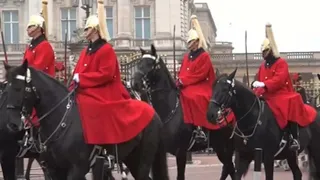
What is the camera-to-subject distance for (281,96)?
1148cm

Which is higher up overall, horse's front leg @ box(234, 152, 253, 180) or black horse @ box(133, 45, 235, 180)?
black horse @ box(133, 45, 235, 180)

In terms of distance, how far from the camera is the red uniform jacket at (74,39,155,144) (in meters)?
8.23

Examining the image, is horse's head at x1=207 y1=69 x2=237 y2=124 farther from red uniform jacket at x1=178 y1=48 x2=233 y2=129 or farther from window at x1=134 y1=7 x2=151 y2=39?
window at x1=134 y1=7 x2=151 y2=39

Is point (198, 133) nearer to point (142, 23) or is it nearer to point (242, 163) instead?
point (242, 163)

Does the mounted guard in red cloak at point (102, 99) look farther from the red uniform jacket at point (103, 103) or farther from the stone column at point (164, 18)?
the stone column at point (164, 18)

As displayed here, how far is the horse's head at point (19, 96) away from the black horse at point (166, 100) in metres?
3.36

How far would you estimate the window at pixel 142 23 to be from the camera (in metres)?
52.5

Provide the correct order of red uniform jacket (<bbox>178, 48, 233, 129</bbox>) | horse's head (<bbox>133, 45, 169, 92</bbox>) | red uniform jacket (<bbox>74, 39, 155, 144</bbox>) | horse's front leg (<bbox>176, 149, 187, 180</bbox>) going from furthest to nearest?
red uniform jacket (<bbox>178, 48, 233, 129</bbox>) → horse's front leg (<bbox>176, 149, 187, 180</bbox>) → horse's head (<bbox>133, 45, 169, 92</bbox>) → red uniform jacket (<bbox>74, 39, 155, 144</bbox>)

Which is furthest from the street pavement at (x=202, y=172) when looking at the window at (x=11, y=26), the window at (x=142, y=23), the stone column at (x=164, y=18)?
the window at (x=11, y=26)

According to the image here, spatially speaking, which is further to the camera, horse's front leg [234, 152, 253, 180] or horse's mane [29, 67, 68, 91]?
horse's front leg [234, 152, 253, 180]

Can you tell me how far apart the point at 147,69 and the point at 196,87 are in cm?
133

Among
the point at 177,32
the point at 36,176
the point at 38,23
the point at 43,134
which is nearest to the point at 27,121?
the point at 43,134

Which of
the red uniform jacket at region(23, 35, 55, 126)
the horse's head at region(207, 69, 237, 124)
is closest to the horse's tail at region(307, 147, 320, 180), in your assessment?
the horse's head at region(207, 69, 237, 124)

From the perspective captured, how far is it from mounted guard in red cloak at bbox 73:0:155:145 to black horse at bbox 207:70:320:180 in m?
1.84
